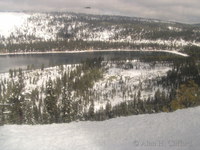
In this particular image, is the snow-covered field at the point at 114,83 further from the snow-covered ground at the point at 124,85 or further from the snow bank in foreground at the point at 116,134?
the snow bank in foreground at the point at 116,134

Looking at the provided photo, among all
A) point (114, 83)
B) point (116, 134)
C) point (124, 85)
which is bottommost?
point (114, 83)

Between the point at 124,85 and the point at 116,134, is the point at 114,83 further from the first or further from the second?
the point at 116,134

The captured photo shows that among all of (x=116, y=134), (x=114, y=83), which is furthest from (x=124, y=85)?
(x=116, y=134)

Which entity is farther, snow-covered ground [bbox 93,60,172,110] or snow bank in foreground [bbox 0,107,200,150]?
snow-covered ground [bbox 93,60,172,110]

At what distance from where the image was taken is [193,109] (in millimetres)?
19969

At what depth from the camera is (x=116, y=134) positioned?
16.3 m

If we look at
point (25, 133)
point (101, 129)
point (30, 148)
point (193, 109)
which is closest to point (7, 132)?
point (25, 133)

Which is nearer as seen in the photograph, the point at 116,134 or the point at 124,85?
the point at 116,134

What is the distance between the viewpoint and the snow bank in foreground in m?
14.6

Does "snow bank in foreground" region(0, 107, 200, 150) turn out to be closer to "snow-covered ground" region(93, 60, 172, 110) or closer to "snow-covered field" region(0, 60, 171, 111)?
"snow-covered ground" region(93, 60, 172, 110)

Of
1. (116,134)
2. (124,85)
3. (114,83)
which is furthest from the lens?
(114,83)

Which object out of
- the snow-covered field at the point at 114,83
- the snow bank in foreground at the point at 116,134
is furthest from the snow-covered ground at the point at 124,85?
the snow bank in foreground at the point at 116,134

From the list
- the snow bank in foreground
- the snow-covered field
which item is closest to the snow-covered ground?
the snow-covered field

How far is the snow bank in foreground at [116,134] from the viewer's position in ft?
47.8
